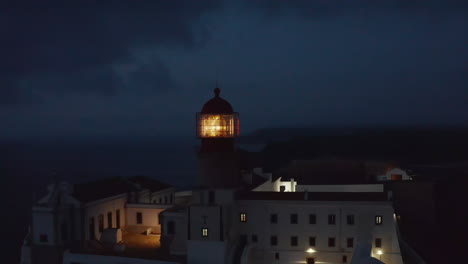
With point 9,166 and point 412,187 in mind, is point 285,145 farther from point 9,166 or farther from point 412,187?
point 412,187

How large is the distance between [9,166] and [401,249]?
103 meters

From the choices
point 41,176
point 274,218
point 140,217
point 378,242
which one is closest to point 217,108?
point 274,218

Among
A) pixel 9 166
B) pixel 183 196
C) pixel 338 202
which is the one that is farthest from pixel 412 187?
pixel 9 166

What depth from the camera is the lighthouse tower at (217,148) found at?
2272 cm

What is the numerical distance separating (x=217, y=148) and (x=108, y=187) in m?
8.44

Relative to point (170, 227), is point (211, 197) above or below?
above

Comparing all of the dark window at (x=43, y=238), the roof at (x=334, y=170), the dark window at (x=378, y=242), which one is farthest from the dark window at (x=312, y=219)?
the dark window at (x=43, y=238)

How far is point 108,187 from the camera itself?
27.5 meters

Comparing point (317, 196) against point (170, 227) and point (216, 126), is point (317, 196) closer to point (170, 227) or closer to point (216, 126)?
point (216, 126)

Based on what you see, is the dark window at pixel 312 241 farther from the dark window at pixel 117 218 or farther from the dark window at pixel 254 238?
the dark window at pixel 117 218

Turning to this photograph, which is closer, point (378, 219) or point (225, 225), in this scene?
point (225, 225)

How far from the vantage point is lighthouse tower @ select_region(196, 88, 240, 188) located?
74.5ft

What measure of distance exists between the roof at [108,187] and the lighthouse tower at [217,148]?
21.4ft

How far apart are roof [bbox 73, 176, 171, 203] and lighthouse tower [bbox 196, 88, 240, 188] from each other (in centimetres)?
651
